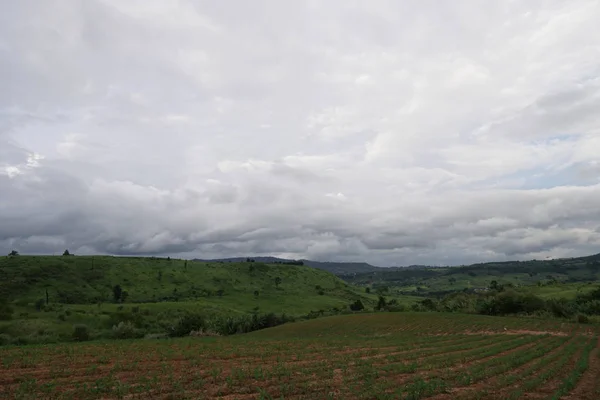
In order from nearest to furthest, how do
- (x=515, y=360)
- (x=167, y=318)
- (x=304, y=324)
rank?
(x=515, y=360), (x=304, y=324), (x=167, y=318)

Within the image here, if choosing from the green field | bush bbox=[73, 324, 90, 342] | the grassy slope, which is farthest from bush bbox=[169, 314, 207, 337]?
the grassy slope

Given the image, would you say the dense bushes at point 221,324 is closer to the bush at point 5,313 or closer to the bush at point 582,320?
the bush at point 5,313

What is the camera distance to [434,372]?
2666 cm

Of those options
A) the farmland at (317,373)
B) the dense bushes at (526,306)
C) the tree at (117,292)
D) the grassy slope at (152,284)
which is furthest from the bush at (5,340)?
the dense bushes at (526,306)

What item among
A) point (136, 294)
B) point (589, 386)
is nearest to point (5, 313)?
point (136, 294)

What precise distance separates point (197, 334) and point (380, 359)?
57.0 meters

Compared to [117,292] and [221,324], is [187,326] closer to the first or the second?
[221,324]

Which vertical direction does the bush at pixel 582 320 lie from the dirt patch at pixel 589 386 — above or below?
below

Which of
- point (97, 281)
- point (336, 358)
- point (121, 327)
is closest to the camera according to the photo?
point (336, 358)

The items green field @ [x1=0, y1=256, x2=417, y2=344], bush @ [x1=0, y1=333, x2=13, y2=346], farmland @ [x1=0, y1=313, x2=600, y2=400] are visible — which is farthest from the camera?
green field @ [x1=0, y1=256, x2=417, y2=344]

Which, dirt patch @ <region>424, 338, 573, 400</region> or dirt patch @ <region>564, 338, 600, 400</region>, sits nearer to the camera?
dirt patch @ <region>424, 338, 573, 400</region>

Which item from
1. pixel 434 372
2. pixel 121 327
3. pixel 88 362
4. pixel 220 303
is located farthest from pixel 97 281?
pixel 434 372

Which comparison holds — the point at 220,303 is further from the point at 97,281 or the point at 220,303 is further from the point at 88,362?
the point at 88,362

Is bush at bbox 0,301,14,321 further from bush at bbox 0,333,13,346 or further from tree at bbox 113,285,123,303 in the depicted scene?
tree at bbox 113,285,123,303
